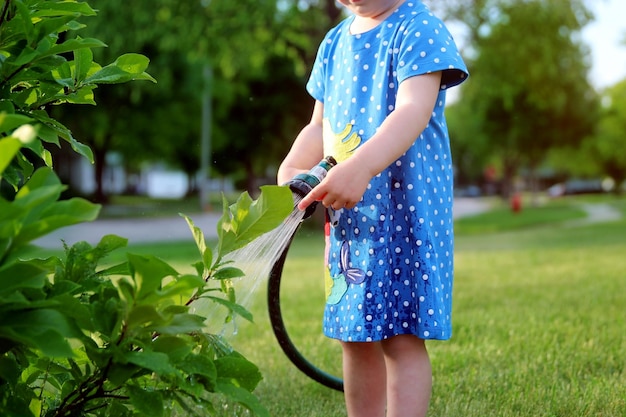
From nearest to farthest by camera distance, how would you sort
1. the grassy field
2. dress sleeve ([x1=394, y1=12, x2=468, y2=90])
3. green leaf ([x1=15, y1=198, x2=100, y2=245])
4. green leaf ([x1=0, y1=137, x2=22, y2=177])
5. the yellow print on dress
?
green leaf ([x1=0, y1=137, x2=22, y2=177])
green leaf ([x1=15, y1=198, x2=100, y2=245])
dress sleeve ([x1=394, y1=12, x2=468, y2=90])
the yellow print on dress
the grassy field

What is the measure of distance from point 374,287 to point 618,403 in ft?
3.41

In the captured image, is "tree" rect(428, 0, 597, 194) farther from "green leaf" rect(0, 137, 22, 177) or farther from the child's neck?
"green leaf" rect(0, 137, 22, 177)

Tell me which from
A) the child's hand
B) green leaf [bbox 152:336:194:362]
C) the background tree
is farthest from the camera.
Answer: the background tree

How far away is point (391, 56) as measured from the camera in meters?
2.29

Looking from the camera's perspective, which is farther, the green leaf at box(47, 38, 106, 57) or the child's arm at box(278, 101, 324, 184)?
the child's arm at box(278, 101, 324, 184)

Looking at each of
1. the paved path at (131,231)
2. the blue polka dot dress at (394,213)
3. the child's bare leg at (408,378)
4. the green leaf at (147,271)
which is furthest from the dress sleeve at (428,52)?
the paved path at (131,231)

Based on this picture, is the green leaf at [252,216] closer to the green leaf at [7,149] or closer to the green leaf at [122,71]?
the green leaf at [122,71]

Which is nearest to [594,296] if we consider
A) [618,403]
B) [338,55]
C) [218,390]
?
[618,403]

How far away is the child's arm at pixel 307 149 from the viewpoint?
252cm

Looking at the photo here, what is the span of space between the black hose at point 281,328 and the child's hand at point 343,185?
451 millimetres

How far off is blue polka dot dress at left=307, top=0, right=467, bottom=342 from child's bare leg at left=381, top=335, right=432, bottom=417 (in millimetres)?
52

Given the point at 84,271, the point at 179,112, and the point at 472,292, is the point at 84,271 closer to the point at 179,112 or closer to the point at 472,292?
the point at 472,292

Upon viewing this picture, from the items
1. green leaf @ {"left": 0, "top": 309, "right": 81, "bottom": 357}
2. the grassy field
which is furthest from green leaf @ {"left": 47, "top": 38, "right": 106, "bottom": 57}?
the grassy field

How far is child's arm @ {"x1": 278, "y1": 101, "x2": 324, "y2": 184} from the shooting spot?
8.26 feet
